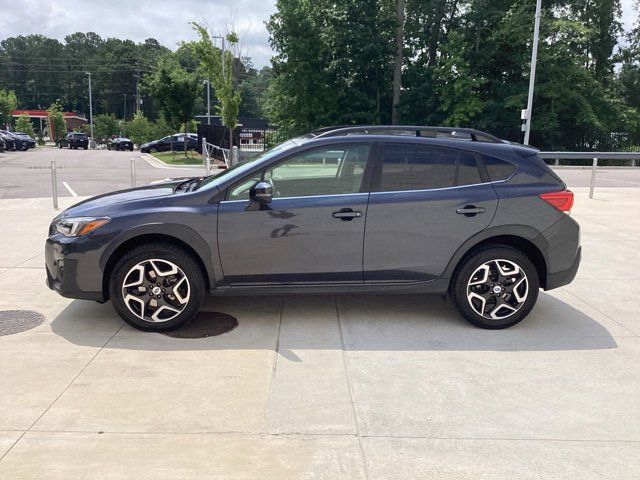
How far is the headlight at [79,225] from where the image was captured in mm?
4801

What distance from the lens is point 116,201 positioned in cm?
506

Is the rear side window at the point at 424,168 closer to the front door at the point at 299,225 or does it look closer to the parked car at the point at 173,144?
the front door at the point at 299,225

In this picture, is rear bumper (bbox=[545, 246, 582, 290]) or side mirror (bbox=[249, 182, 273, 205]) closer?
side mirror (bbox=[249, 182, 273, 205])

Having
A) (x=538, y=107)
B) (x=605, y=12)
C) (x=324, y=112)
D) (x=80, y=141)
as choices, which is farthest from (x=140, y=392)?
(x=80, y=141)

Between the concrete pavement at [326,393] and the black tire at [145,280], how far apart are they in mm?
148

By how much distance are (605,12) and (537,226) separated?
131 ft

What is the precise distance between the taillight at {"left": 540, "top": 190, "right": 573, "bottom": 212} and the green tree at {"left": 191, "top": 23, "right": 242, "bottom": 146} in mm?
21234

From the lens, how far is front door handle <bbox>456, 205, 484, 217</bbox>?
16.2 ft

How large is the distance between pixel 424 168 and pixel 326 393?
2222 mm

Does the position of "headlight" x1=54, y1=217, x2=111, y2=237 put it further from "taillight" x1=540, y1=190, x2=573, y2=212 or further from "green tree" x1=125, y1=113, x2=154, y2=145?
"green tree" x1=125, y1=113, x2=154, y2=145

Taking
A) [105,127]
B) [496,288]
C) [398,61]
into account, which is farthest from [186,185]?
[105,127]

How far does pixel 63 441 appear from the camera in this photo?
10.5 ft

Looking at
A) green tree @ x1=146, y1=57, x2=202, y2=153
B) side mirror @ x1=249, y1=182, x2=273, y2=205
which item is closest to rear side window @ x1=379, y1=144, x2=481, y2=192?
side mirror @ x1=249, y1=182, x2=273, y2=205

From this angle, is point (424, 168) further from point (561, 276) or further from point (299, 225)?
point (561, 276)
